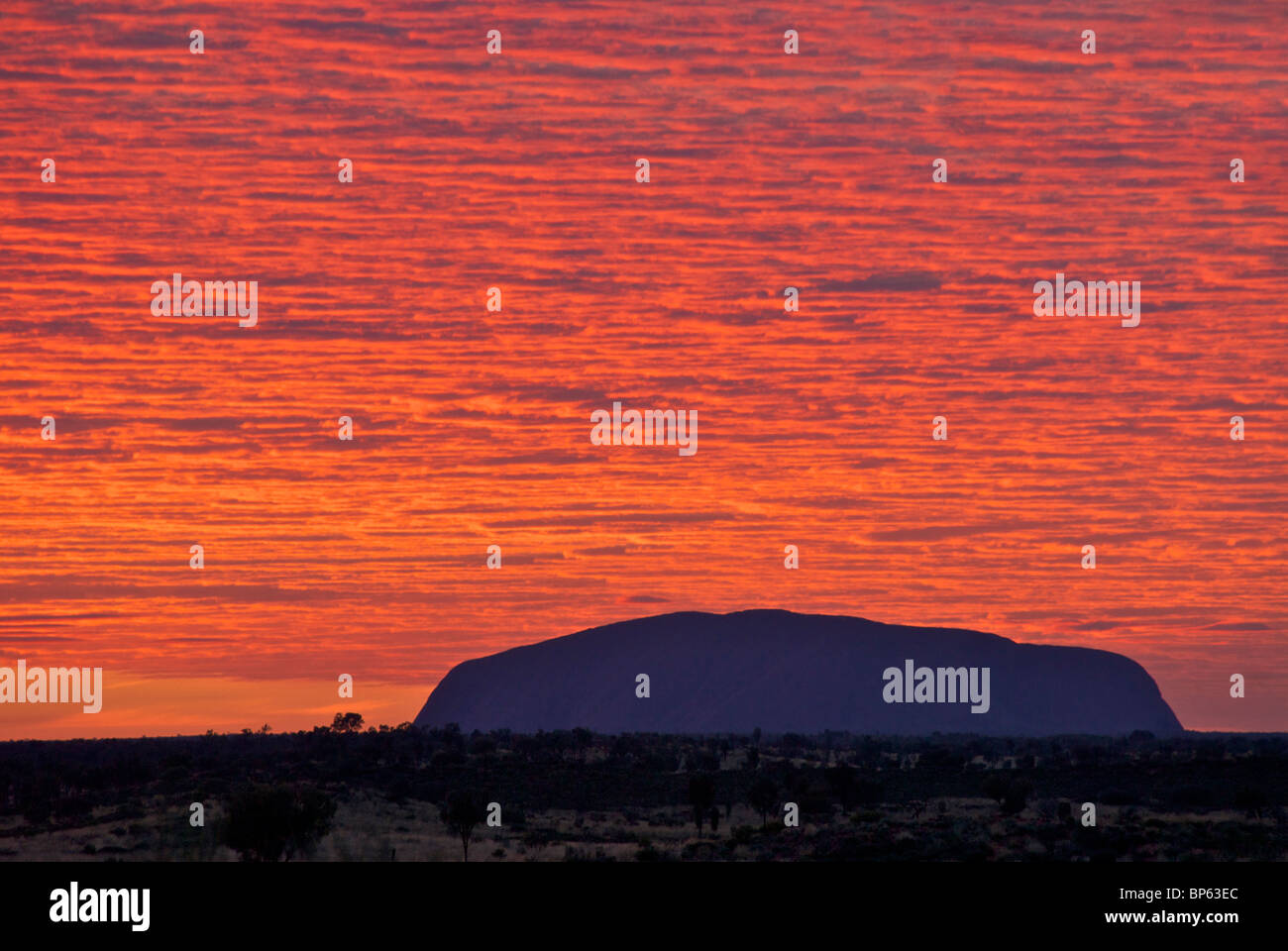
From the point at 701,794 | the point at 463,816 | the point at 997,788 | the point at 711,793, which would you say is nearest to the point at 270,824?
the point at 463,816

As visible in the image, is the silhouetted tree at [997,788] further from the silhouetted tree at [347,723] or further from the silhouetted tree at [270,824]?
the silhouetted tree at [347,723]

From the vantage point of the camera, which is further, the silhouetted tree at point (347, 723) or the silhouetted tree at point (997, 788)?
the silhouetted tree at point (347, 723)

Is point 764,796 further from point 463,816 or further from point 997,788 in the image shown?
point 463,816

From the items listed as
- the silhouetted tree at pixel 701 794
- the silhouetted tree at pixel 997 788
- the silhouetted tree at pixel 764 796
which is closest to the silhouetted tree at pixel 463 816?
the silhouetted tree at pixel 701 794

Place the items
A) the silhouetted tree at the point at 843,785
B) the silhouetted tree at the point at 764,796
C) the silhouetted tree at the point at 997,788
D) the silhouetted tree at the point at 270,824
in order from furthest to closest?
the silhouetted tree at the point at 843,785
the silhouetted tree at the point at 997,788
the silhouetted tree at the point at 764,796
the silhouetted tree at the point at 270,824

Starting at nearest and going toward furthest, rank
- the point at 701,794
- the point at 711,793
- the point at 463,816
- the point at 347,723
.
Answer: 1. the point at 463,816
2. the point at 701,794
3. the point at 711,793
4. the point at 347,723
